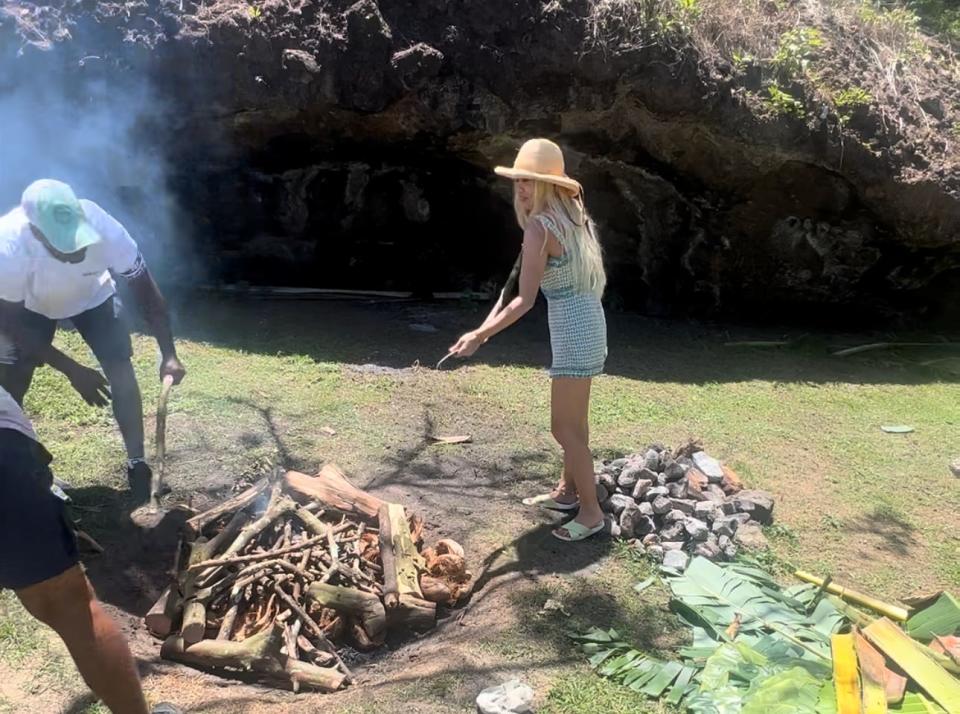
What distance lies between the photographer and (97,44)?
254 inches

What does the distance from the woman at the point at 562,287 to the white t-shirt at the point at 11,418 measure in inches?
73.6

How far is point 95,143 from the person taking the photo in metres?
6.96

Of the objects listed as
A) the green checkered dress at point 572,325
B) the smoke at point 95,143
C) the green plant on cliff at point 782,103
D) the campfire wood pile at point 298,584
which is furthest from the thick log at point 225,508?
the green plant on cliff at point 782,103

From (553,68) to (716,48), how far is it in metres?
1.40

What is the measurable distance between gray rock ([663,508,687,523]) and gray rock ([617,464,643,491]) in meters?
0.27

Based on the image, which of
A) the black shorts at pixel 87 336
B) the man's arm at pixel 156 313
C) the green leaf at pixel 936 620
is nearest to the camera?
the green leaf at pixel 936 620

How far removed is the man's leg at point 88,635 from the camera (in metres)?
2.39

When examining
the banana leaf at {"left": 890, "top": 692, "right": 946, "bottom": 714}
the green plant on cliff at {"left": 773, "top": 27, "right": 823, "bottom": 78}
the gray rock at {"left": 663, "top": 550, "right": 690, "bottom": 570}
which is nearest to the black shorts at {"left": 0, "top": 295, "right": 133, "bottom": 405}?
the gray rock at {"left": 663, "top": 550, "right": 690, "bottom": 570}

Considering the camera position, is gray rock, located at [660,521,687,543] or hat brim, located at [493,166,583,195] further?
gray rock, located at [660,521,687,543]

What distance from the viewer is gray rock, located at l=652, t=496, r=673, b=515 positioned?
13.9 ft

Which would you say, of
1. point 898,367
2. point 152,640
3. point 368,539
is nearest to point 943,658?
point 368,539

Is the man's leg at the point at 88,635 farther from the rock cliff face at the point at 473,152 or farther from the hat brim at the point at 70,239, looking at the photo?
the rock cliff face at the point at 473,152

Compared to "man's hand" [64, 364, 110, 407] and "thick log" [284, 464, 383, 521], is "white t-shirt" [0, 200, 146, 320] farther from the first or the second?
"thick log" [284, 464, 383, 521]

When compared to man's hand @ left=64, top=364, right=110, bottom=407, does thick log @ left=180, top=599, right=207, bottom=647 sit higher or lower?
lower
